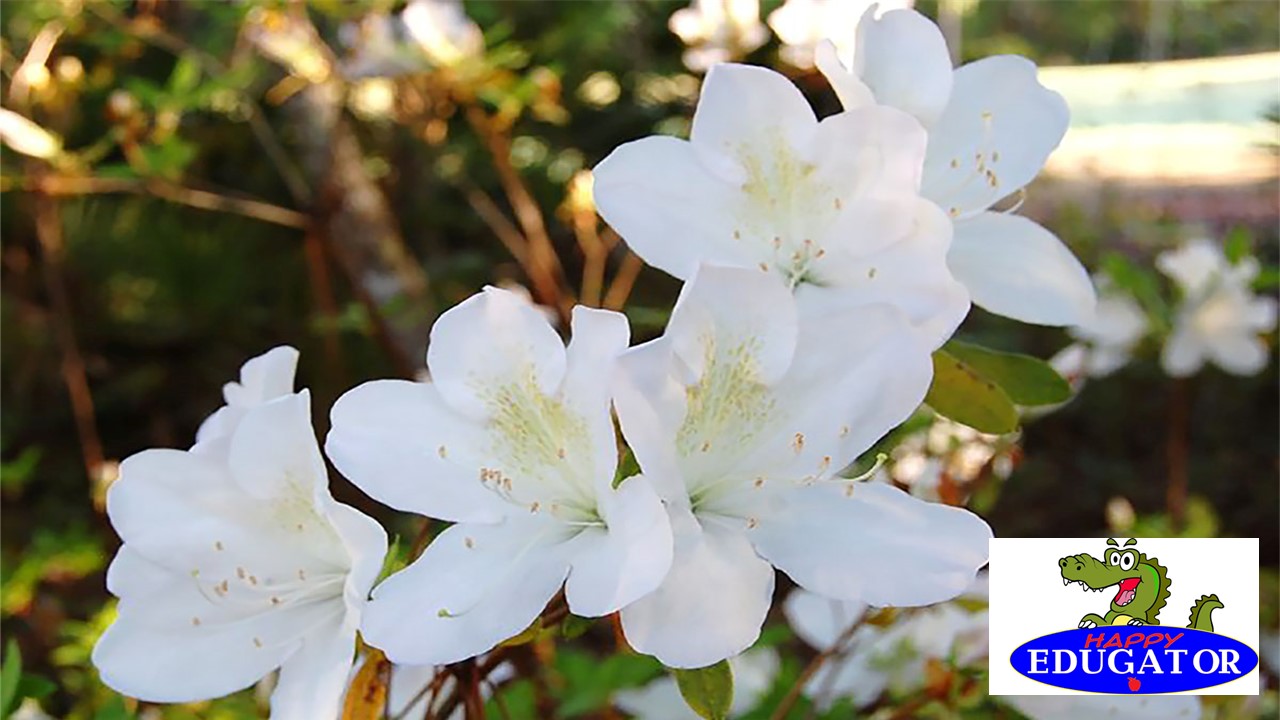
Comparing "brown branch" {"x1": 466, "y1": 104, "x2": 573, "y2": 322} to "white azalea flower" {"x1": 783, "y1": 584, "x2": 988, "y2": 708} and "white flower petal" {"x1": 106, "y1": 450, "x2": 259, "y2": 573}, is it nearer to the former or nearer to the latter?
"white azalea flower" {"x1": 783, "y1": 584, "x2": 988, "y2": 708}

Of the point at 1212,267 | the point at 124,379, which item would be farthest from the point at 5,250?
the point at 1212,267

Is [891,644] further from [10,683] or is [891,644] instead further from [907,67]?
[10,683]

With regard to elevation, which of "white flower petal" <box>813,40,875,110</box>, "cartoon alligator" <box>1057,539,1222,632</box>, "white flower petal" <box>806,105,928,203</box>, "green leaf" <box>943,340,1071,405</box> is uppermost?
"white flower petal" <box>813,40,875,110</box>

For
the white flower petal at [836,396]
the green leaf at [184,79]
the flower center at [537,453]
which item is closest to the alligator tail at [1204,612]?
the white flower petal at [836,396]

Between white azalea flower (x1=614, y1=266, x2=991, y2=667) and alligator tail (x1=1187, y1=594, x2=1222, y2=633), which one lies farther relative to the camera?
alligator tail (x1=1187, y1=594, x2=1222, y2=633)

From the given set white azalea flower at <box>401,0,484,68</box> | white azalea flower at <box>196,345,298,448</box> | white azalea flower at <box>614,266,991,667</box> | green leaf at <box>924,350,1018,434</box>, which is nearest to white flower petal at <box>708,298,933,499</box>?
white azalea flower at <box>614,266,991,667</box>

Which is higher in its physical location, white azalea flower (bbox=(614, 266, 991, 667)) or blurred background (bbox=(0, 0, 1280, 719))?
white azalea flower (bbox=(614, 266, 991, 667))

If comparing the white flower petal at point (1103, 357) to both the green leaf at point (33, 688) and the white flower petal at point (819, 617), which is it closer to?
the white flower petal at point (819, 617)
